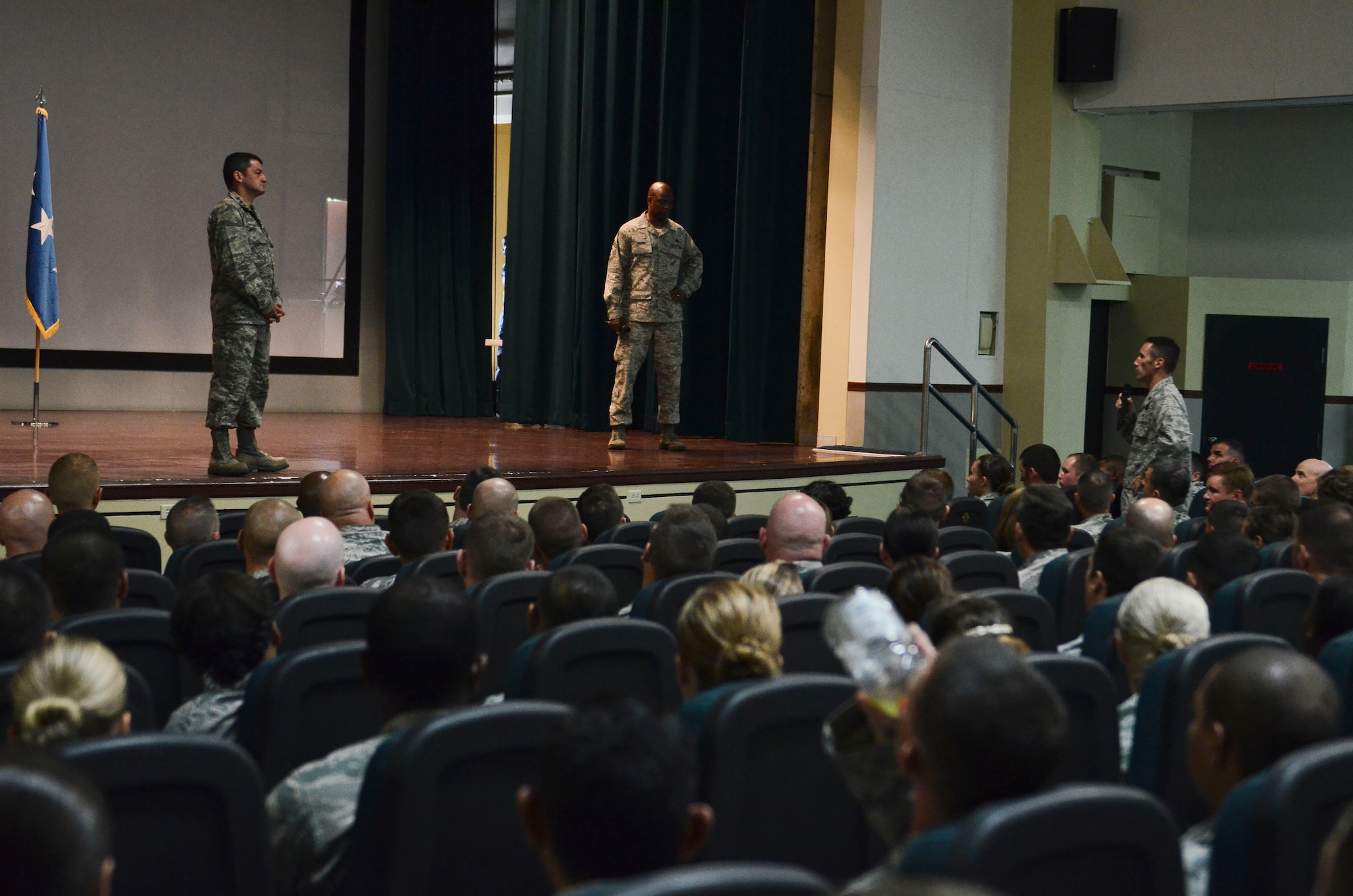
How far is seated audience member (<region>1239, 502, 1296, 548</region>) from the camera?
4352 millimetres

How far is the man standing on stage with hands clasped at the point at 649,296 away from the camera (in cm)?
815

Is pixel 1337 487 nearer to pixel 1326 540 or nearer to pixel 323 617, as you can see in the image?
pixel 1326 540

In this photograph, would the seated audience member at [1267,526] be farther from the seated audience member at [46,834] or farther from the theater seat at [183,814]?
the seated audience member at [46,834]

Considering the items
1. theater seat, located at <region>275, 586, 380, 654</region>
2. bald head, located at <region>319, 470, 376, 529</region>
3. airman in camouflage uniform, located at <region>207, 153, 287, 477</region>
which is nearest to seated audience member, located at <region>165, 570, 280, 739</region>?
theater seat, located at <region>275, 586, 380, 654</region>

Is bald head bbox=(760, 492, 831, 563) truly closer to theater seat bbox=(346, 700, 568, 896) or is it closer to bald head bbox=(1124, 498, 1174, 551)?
bald head bbox=(1124, 498, 1174, 551)

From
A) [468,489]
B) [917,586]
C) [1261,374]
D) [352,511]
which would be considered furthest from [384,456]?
[1261,374]

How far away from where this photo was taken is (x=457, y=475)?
21.8 feet

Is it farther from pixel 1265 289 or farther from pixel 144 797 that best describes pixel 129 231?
pixel 144 797

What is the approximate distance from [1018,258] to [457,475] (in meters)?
5.08

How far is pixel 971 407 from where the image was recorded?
10.0 metres

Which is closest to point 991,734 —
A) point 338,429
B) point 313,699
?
point 313,699

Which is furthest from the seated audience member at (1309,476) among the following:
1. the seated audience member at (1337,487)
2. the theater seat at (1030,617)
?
the theater seat at (1030,617)

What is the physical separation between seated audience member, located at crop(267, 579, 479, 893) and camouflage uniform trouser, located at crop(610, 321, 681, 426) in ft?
20.2

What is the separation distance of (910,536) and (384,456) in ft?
14.2
